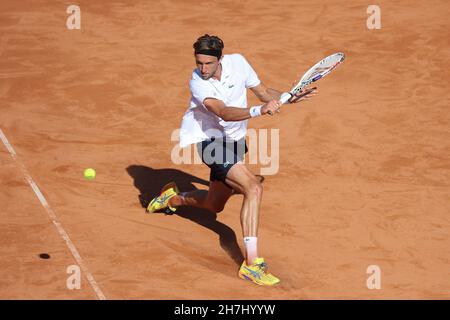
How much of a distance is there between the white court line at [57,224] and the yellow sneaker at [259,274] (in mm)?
1469

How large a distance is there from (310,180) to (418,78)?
11.8ft

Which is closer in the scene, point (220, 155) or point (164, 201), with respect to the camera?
point (220, 155)

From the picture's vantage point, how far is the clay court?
10273mm

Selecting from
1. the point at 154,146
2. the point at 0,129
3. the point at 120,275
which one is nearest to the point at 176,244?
the point at 120,275

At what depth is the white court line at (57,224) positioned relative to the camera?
9922 mm

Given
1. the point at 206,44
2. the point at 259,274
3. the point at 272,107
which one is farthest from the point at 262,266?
the point at 206,44

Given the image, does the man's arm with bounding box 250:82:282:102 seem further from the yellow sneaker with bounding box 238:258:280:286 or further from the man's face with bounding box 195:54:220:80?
the yellow sneaker with bounding box 238:258:280:286

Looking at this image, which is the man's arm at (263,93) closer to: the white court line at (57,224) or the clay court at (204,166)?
the clay court at (204,166)

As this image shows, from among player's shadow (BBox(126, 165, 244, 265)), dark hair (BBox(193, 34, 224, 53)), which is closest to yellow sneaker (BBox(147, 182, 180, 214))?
player's shadow (BBox(126, 165, 244, 265))

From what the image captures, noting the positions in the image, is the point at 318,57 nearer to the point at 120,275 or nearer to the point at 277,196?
the point at 277,196

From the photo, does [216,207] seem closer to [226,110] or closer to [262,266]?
[262,266]

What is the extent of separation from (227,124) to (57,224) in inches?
90.5

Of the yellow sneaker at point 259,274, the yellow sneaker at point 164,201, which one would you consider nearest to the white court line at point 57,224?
the yellow sneaker at point 164,201

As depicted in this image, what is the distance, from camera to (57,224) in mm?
11094
